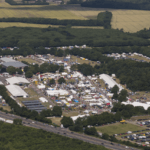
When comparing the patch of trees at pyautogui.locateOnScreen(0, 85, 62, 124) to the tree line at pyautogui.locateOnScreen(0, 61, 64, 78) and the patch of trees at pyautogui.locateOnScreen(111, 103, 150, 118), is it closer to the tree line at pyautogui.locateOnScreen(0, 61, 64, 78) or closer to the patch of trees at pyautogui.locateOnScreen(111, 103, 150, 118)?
the patch of trees at pyautogui.locateOnScreen(111, 103, 150, 118)

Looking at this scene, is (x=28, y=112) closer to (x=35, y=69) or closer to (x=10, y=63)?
(x=35, y=69)

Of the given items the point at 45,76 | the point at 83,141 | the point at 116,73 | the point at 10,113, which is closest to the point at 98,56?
the point at 116,73

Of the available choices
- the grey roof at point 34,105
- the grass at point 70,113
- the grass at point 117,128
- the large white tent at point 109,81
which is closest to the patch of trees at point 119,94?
the large white tent at point 109,81

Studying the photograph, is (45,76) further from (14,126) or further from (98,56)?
(14,126)

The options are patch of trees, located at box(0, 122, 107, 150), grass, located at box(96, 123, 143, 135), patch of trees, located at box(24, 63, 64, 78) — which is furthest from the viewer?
patch of trees, located at box(24, 63, 64, 78)

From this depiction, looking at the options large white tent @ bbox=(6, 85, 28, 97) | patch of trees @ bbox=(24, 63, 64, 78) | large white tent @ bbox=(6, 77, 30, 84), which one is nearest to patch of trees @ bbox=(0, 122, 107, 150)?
large white tent @ bbox=(6, 85, 28, 97)

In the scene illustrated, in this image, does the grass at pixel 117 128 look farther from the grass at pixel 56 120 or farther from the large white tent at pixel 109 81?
the large white tent at pixel 109 81

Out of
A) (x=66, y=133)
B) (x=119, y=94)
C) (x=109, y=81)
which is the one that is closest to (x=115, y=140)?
(x=66, y=133)
